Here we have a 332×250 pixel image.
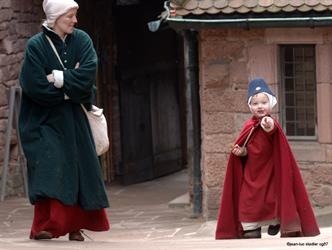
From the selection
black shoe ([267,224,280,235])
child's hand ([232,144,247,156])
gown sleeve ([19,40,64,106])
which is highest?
gown sleeve ([19,40,64,106])

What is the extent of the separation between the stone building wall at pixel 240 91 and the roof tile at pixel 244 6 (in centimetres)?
39

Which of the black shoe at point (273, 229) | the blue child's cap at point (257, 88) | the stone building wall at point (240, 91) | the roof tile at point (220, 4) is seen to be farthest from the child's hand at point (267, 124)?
the stone building wall at point (240, 91)

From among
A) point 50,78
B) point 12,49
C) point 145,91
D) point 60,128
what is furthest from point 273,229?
point 145,91

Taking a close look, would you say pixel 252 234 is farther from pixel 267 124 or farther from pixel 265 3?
pixel 265 3

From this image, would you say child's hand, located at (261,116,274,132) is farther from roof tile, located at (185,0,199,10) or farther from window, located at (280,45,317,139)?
window, located at (280,45,317,139)

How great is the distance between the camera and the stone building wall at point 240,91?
1197 centimetres

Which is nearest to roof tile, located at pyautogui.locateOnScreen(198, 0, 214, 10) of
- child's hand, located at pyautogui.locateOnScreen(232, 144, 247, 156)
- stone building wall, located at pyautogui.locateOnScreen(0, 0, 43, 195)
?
stone building wall, located at pyautogui.locateOnScreen(0, 0, 43, 195)

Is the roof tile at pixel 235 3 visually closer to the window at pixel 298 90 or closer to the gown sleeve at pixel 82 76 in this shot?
the window at pixel 298 90

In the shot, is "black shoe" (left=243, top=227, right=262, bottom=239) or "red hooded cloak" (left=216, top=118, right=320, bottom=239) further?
"black shoe" (left=243, top=227, right=262, bottom=239)

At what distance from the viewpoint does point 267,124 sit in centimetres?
774

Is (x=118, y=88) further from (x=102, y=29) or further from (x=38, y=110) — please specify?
(x=38, y=110)

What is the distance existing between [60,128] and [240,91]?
4.79 metres

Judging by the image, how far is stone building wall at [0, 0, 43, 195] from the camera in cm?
1380

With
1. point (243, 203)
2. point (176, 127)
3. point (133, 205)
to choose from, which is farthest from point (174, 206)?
point (243, 203)
